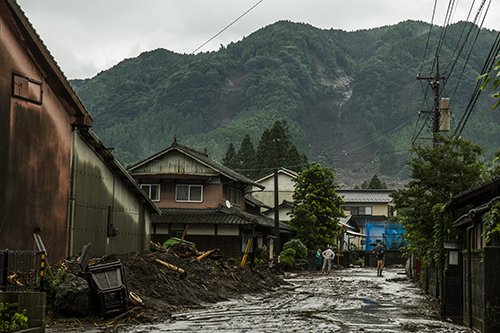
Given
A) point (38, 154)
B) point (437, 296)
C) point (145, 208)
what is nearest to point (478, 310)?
point (437, 296)

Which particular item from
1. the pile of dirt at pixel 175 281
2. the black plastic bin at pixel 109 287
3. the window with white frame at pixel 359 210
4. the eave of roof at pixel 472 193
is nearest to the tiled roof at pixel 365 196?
the window with white frame at pixel 359 210

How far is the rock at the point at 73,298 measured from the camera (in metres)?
13.4

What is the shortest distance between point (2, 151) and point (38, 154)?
1.43 m

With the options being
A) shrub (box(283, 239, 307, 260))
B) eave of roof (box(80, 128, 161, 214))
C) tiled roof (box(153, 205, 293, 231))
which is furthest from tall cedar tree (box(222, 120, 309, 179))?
eave of roof (box(80, 128, 161, 214))

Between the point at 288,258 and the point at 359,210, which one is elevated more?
Result: the point at 359,210

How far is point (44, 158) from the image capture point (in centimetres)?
1625

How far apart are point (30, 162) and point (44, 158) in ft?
2.01

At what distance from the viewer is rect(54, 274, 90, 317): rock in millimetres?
13406

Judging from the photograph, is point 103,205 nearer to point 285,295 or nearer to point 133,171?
point 285,295

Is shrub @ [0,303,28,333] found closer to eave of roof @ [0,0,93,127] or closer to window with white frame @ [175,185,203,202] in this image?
eave of roof @ [0,0,93,127]

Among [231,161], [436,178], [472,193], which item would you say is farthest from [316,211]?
[231,161]

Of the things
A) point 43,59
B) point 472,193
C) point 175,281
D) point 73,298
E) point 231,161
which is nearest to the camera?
point 73,298

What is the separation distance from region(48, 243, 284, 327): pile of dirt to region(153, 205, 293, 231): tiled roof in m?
10.8

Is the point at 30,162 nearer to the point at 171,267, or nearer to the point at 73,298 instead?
the point at 73,298
